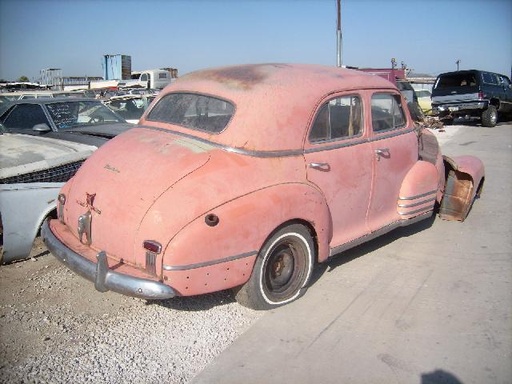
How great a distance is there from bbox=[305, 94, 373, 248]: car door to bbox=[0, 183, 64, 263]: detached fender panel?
2.39 meters

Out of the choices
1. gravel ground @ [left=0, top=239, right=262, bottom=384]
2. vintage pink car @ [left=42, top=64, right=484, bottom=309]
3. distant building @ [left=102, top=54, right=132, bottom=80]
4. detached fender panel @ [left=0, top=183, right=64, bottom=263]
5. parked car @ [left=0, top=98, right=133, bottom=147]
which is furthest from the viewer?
distant building @ [left=102, top=54, right=132, bottom=80]

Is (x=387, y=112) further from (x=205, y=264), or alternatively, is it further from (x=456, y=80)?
(x=456, y=80)

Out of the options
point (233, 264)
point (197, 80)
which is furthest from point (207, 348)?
point (197, 80)

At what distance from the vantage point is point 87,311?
3318 millimetres

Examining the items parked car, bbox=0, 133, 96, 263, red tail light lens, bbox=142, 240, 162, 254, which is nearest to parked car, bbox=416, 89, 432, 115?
parked car, bbox=0, 133, 96, 263

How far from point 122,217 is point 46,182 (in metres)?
1.76

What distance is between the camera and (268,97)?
3354mm

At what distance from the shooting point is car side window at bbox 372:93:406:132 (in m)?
4.13

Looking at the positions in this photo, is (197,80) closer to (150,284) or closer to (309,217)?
(309,217)

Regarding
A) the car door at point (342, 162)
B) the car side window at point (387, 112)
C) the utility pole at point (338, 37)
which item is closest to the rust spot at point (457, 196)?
the car side window at point (387, 112)

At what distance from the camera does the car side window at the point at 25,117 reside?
6480 mm

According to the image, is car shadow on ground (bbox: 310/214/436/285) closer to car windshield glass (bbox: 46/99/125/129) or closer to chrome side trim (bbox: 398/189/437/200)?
chrome side trim (bbox: 398/189/437/200)

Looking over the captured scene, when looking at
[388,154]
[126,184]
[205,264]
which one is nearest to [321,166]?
[388,154]

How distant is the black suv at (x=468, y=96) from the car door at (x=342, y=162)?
1347 centimetres
